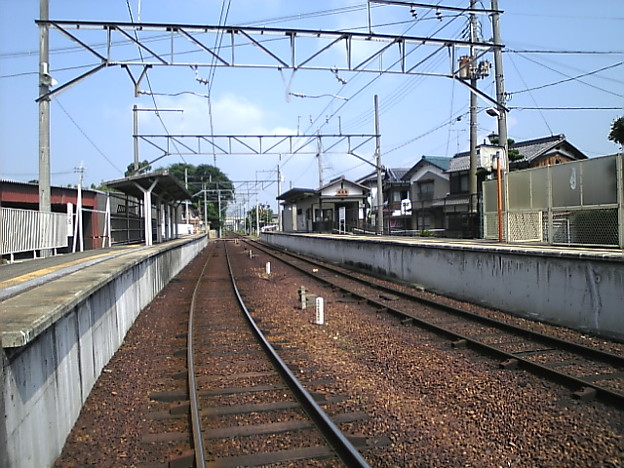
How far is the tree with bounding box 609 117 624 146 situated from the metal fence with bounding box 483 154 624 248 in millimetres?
5317

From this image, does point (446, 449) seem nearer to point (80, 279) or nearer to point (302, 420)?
point (302, 420)

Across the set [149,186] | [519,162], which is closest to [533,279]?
[149,186]

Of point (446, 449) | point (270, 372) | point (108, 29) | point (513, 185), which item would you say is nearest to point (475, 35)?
point (513, 185)

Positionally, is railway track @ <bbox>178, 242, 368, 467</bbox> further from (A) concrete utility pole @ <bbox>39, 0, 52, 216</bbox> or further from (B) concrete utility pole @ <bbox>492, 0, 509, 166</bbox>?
(B) concrete utility pole @ <bbox>492, 0, 509, 166</bbox>

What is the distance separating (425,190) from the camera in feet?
152

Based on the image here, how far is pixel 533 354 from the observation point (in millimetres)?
6887

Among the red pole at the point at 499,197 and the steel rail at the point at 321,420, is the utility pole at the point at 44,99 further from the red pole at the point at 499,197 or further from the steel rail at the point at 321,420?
the red pole at the point at 499,197

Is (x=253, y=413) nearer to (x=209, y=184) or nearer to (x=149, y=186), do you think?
(x=149, y=186)

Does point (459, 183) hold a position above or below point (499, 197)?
above

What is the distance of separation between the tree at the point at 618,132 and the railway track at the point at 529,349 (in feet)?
34.8

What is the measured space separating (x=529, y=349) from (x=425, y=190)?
40.1 meters

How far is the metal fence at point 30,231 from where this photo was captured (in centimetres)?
1140

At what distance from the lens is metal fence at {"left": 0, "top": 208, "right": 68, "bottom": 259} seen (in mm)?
11398

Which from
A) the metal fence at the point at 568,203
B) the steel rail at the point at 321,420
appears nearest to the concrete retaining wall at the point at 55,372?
the steel rail at the point at 321,420
